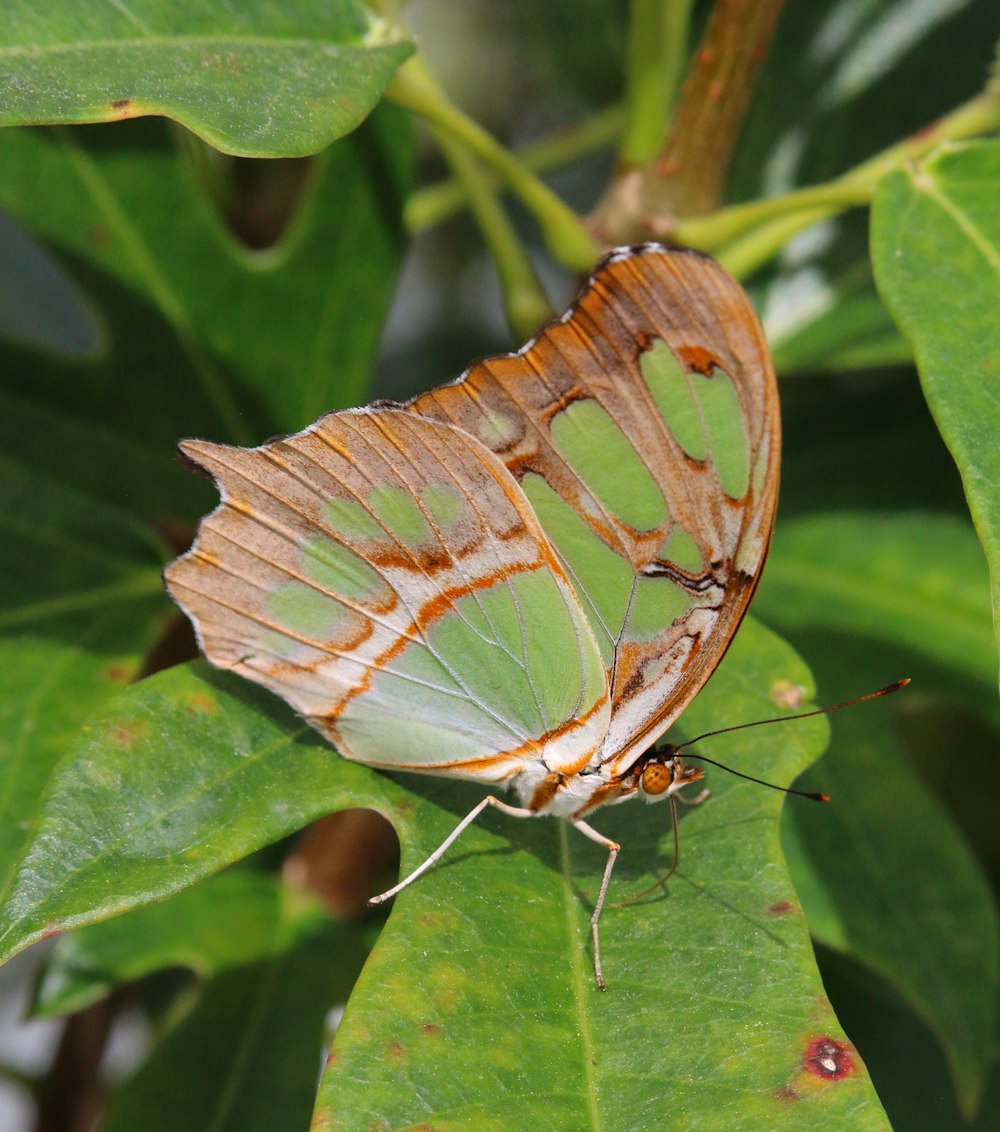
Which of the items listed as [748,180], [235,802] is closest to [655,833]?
[235,802]

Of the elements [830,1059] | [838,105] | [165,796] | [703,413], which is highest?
[838,105]

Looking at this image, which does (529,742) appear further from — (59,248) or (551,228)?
(59,248)

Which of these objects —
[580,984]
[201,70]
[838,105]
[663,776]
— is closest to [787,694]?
[663,776]

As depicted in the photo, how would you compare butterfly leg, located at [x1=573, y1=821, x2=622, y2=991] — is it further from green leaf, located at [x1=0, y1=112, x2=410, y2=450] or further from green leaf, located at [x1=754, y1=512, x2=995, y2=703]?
green leaf, located at [x1=0, y1=112, x2=410, y2=450]

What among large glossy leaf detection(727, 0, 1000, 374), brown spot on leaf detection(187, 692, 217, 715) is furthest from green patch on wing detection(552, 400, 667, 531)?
large glossy leaf detection(727, 0, 1000, 374)

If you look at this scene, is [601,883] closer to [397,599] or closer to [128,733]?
[397,599]
